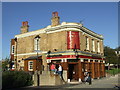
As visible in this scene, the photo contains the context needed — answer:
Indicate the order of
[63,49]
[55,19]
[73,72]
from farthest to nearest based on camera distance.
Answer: [55,19], [73,72], [63,49]

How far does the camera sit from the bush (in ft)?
51.0

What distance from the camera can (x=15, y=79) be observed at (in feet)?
53.4

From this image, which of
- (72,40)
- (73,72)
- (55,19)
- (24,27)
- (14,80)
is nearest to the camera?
(14,80)

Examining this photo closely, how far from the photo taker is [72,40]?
22141mm

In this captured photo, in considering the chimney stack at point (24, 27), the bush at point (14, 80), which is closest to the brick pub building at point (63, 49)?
the chimney stack at point (24, 27)

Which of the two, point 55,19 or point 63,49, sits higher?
point 55,19

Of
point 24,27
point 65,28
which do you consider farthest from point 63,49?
point 24,27

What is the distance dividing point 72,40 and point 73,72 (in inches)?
174

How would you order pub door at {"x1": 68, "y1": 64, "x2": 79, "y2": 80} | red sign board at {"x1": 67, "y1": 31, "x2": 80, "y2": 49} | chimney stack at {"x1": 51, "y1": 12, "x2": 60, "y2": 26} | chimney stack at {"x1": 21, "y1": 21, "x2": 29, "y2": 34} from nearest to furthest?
1. red sign board at {"x1": 67, "y1": 31, "x2": 80, "y2": 49}
2. pub door at {"x1": 68, "y1": 64, "x2": 79, "y2": 80}
3. chimney stack at {"x1": 51, "y1": 12, "x2": 60, "y2": 26}
4. chimney stack at {"x1": 21, "y1": 21, "x2": 29, "y2": 34}

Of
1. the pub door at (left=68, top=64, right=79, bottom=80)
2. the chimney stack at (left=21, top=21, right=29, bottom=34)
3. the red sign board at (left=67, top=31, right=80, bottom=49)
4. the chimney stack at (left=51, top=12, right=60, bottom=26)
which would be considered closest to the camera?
the red sign board at (left=67, top=31, right=80, bottom=49)

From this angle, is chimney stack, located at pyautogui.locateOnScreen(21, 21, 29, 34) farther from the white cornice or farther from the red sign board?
the red sign board

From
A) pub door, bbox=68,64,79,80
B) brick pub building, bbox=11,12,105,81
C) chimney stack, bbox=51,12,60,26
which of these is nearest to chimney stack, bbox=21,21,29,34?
brick pub building, bbox=11,12,105,81

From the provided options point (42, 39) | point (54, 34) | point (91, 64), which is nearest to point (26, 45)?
point (42, 39)

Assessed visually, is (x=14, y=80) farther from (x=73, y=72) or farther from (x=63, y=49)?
(x=73, y=72)
